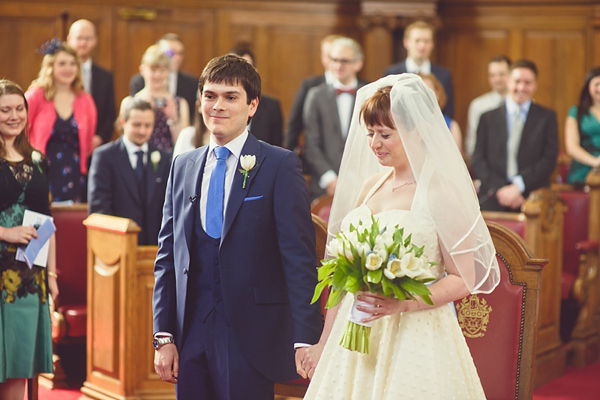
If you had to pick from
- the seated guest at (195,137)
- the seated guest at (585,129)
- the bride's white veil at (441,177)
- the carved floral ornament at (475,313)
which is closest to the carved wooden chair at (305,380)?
the carved floral ornament at (475,313)

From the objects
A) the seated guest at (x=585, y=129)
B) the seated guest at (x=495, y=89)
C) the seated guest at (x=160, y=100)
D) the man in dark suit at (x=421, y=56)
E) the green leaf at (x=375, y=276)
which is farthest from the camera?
the seated guest at (x=495, y=89)

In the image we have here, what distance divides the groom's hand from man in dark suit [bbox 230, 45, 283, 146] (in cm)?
366

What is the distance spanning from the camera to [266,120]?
6465mm

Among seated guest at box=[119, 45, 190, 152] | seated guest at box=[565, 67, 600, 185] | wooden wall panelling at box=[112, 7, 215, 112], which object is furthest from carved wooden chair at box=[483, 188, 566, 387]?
wooden wall panelling at box=[112, 7, 215, 112]

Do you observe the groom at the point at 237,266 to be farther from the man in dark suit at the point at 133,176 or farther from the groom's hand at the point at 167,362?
the man in dark suit at the point at 133,176

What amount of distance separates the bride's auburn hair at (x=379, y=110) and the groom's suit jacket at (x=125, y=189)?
270 cm

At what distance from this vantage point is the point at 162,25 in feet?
29.1

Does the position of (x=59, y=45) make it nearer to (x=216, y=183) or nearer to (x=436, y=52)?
(x=216, y=183)

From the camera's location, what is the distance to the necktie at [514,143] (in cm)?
637

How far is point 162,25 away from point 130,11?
349 millimetres

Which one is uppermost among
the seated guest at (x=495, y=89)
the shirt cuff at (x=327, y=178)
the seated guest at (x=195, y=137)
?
the seated guest at (x=495, y=89)

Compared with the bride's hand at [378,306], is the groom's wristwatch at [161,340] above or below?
below

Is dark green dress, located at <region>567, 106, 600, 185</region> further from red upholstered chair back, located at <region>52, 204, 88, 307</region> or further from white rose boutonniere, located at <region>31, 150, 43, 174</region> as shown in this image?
white rose boutonniere, located at <region>31, 150, 43, 174</region>

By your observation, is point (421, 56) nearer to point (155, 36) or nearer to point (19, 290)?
point (155, 36)
